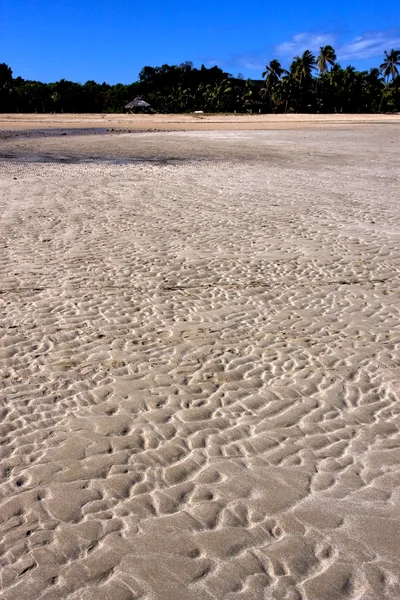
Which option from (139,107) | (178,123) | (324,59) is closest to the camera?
(178,123)

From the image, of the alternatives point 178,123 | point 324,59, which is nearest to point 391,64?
point 324,59

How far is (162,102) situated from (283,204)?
65881 mm

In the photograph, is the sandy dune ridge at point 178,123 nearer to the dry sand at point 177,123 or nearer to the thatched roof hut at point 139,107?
the dry sand at point 177,123

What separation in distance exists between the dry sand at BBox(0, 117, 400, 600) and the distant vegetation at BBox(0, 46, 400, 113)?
65.2 m

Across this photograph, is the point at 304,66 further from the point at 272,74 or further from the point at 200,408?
the point at 200,408

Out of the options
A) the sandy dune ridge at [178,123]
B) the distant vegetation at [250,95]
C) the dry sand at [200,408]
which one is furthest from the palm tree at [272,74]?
the dry sand at [200,408]

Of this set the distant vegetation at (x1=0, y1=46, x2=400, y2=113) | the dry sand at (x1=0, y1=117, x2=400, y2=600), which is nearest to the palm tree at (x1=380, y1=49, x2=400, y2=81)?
the distant vegetation at (x1=0, y1=46, x2=400, y2=113)

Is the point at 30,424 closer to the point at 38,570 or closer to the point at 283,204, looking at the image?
the point at 38,570

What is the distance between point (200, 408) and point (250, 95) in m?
72.3

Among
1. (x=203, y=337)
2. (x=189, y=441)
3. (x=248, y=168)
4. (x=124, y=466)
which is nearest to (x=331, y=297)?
(x=203, y=337)

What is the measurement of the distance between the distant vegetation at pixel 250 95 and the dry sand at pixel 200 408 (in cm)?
6520

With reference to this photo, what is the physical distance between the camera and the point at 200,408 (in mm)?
4680

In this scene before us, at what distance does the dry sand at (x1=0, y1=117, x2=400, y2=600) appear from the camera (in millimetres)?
3170

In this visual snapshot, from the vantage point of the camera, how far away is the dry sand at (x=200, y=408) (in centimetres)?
317
